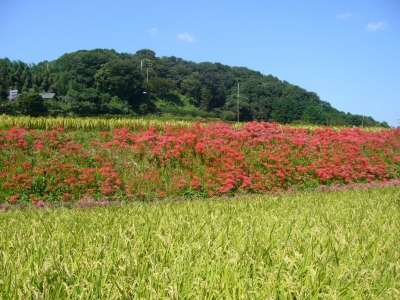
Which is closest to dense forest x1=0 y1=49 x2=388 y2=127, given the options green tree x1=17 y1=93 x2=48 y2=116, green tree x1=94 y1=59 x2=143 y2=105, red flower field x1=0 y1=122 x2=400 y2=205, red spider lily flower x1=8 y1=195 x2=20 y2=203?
green tree x1=94 y1=59 x2=143 y2=105

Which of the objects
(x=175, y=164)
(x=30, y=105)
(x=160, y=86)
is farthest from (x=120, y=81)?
(x=175, y=164)

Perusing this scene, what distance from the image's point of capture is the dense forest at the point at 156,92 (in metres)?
48.7

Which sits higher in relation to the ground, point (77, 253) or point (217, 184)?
point (77, 253)

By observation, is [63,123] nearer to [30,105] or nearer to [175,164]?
[175,164]

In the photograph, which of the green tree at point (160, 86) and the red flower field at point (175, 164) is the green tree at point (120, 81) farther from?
the red flower field at point (175, 164)

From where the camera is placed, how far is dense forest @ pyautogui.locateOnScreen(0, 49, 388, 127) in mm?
48656

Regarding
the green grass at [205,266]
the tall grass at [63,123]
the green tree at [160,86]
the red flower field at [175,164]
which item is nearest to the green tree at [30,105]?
the tall grass at [63,123]

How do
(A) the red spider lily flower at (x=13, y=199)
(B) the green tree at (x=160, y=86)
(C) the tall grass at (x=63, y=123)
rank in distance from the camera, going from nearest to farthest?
(A) the red spider lily flower at (x=13, y=199)
(C) the tall grass at (x=63, y=123)
(B) the green tree at (x=160, y=86)

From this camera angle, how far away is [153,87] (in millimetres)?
66562

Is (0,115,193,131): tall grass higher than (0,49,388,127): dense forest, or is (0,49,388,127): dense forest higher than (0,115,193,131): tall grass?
(0,49,388,127): dense forest

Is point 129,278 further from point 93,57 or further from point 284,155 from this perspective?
point 93,57

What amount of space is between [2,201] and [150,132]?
16.5ft

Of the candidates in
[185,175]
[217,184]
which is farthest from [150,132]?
[217,184]

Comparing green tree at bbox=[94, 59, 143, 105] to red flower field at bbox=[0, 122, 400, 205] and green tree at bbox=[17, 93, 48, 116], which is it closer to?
green tree at bbox=[17, 93, 48, 116]
